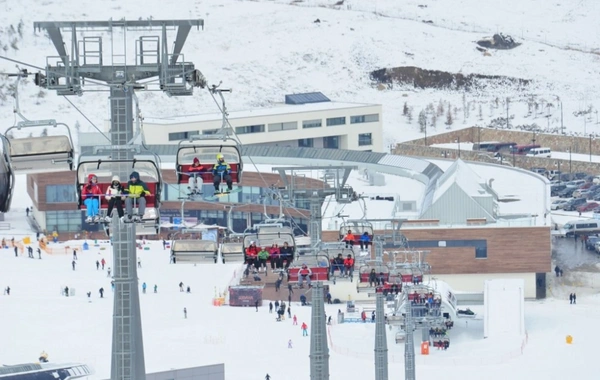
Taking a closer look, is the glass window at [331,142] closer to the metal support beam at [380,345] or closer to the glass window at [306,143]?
the glass window at [306,143]

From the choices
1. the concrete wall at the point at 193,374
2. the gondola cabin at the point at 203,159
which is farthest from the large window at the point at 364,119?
the gondola cabin at the point at 203,159

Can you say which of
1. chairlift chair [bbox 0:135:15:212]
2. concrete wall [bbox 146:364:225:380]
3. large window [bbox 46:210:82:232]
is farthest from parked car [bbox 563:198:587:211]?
chairlift chair [bbox 0:135:15:212]

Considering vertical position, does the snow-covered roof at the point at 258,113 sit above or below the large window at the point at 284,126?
above

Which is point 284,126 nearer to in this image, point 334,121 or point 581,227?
point 334,121

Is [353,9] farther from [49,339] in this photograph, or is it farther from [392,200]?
[49,339]

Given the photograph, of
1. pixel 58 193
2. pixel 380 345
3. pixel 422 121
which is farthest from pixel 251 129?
pixel 380 345

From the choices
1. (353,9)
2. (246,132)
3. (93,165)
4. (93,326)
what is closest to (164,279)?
(93,326)
